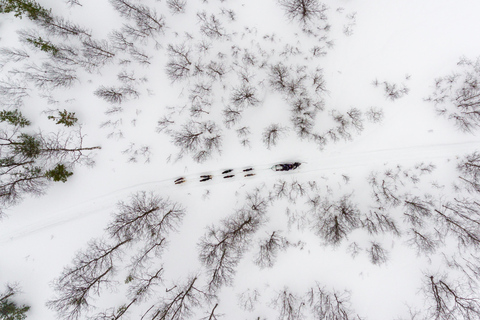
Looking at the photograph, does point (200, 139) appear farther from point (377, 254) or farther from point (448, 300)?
point (448, 300)

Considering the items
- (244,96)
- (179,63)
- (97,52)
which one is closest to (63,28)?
(97,52)

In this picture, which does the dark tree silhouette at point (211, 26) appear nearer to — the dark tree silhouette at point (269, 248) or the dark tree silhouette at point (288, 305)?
the dark tree silhouette at point (269, 248)

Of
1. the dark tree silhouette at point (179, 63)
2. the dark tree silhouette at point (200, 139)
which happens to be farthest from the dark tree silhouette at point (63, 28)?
the dark tree silhouette at point (200, 139)

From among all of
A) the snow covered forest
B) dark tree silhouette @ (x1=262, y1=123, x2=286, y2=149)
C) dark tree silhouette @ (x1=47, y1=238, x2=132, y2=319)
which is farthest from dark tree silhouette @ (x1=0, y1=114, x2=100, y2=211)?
dark tree silhouette @ (x1=262, y1=123, x2=286, y2=149)

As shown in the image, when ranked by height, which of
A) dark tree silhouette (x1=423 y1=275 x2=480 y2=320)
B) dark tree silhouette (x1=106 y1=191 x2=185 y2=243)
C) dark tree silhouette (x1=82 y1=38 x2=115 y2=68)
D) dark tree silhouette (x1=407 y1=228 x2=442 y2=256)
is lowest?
dark tree silhouette (x1=423 y1=275 x2=480 y2=320)

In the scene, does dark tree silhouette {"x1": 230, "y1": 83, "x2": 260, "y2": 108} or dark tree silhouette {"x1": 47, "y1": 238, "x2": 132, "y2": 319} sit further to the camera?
dark tree silhouette {"x1": 230, "y1": 83, "x2": 260, "y2": 108}

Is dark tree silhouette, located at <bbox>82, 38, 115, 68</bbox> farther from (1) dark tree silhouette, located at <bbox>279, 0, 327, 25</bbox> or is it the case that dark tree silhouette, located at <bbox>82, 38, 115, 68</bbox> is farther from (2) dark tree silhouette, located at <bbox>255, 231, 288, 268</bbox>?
(2) dark tree silhouette, located at <bbox>255, 231, 288, 268</bbox>

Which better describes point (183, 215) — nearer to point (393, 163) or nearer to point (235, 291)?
point (235, 291)
